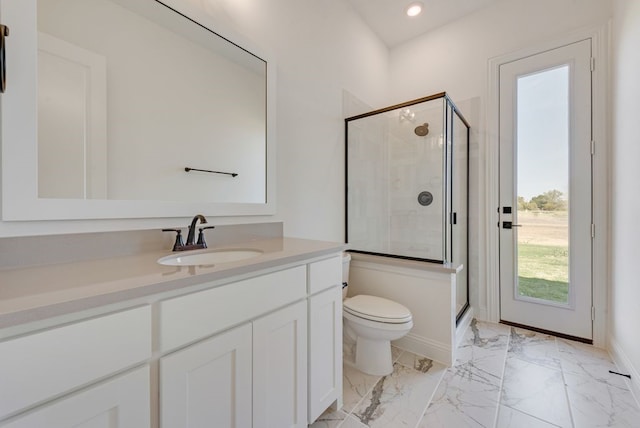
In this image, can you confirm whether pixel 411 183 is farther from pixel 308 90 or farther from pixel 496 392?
pixel 496 392

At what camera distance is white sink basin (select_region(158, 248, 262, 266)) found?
45.3 inches

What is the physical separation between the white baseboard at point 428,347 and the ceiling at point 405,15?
110 inches

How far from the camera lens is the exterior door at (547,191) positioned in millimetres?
2080

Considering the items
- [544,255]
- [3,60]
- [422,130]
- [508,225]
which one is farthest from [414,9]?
[3,60]

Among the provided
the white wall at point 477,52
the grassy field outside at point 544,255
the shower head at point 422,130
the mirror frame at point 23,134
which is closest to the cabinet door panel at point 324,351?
the mirror frame at point 23,134

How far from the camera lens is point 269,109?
5.47 ft

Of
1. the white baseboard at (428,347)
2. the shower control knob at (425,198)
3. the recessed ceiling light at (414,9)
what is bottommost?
the white baseboard at (428,347)

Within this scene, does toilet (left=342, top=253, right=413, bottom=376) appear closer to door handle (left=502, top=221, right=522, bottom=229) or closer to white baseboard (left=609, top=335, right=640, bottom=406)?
white baseboard (left=609, top=335, right=640, bottom=406)

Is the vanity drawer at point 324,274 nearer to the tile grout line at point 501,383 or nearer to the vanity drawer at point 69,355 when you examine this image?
the vanity drawer at point 69,355

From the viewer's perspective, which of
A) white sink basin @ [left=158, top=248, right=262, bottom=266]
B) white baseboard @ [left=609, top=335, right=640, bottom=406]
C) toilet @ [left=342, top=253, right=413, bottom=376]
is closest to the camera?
white sink basin @ [left=158, top=248, right=262, bottom=266]

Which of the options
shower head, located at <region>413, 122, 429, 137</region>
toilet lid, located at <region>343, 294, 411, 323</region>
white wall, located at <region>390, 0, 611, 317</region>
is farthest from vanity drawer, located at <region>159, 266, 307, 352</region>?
white wall, located at <region>390, 0, 611, 317</region>

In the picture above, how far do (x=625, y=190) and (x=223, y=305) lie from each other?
8.02ft

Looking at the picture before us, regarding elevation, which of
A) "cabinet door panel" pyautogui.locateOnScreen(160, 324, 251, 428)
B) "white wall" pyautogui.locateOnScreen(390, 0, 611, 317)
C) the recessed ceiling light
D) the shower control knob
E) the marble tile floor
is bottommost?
the marble tile floor

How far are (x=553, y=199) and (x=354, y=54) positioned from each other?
2.10 meters
